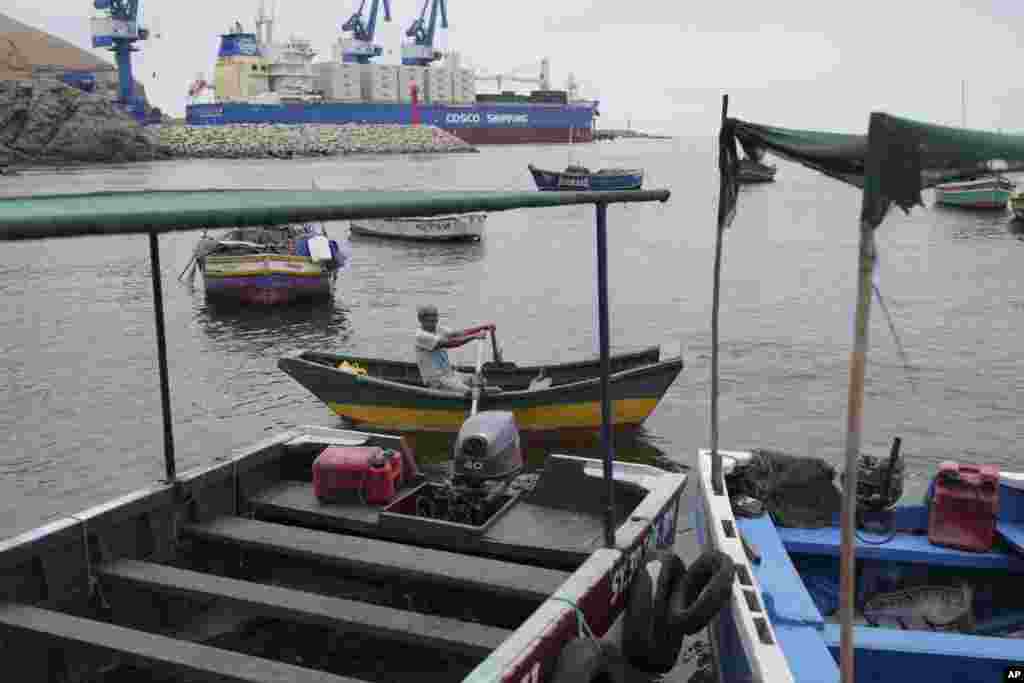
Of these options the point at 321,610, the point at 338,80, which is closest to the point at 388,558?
the point at 321,610

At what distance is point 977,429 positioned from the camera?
14.0 metres

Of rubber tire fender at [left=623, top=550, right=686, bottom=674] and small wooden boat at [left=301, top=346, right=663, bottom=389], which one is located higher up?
small wooden boat at [left=301, top=346, right=663, bottom=389]

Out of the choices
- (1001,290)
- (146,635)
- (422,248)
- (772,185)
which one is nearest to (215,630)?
(146,635)

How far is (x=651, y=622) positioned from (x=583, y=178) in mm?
46054

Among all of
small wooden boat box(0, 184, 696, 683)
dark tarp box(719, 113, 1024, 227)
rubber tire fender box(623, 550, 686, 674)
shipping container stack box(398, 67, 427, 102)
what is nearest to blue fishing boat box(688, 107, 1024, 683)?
dark tarp box(719, 113, 1024, 227)

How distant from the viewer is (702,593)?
5383 mm

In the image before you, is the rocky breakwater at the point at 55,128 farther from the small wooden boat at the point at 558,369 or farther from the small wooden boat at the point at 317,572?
the small wooden boat at the point at 317,572

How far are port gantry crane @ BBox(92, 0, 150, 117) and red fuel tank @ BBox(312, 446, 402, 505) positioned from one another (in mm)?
120324

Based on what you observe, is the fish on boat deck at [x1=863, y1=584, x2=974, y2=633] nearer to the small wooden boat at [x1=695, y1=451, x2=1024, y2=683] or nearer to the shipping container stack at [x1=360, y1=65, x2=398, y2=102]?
the small wooden boat at [x1=695, y1=451, x2=1024, y2=683]

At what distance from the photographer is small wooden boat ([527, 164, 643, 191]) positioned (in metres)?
50.5

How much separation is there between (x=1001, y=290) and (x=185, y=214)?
2769 centimetres

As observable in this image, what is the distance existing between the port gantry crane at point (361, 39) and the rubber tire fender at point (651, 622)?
484 feet

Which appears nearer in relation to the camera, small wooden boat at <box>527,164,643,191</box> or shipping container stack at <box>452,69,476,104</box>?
small wooden boat at <box>527,164,643,191</box>

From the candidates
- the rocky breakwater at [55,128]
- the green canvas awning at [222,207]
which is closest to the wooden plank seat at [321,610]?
the green canvas awning at [222,207]
